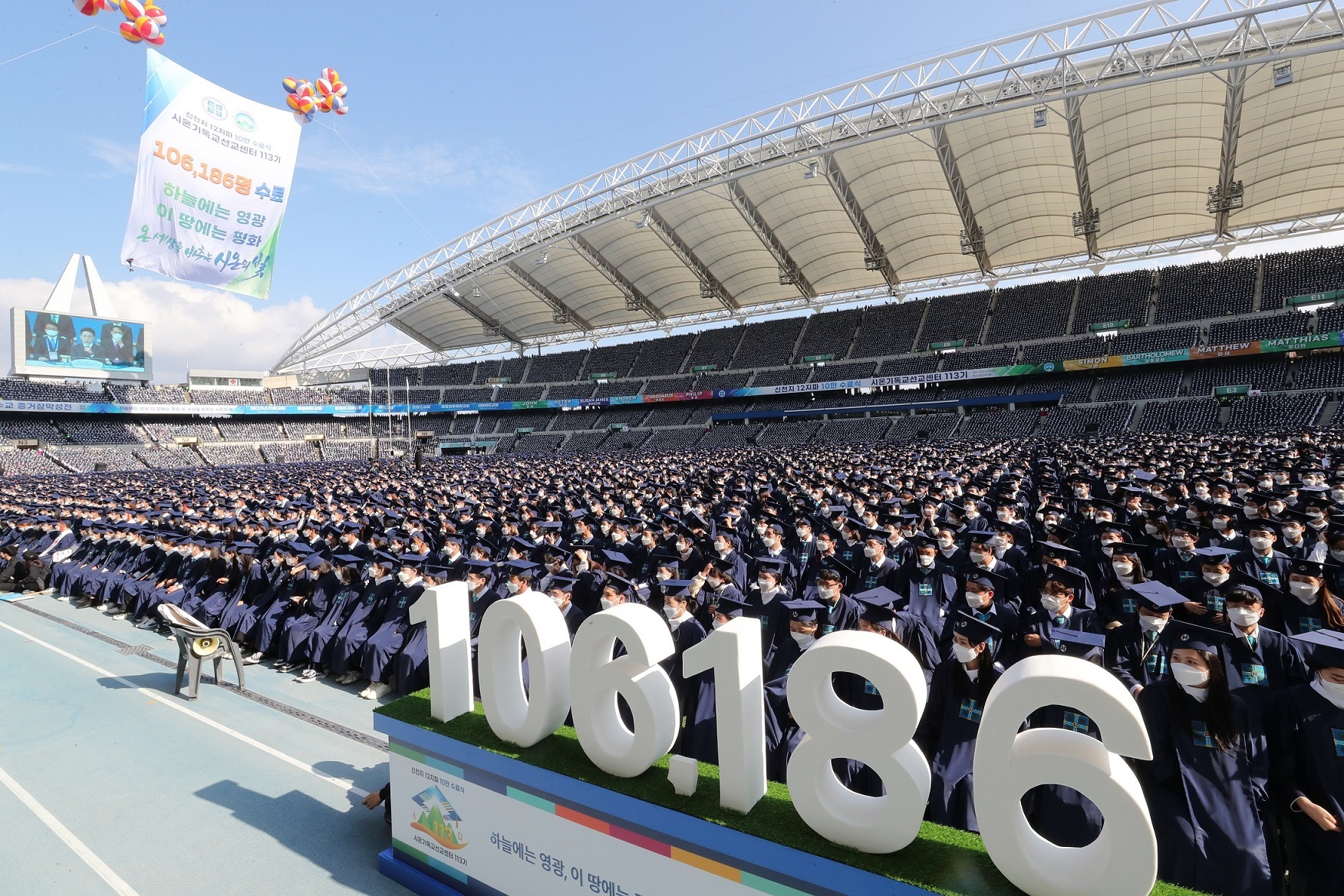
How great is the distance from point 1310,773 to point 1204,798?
52 centimetres

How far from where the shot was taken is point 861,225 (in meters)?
31.2

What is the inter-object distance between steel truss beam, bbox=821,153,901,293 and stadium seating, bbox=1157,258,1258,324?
1437 centimetres

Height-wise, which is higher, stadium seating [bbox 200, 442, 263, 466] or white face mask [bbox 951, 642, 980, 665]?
stadium seating [bbox 200, 442, 263, 466]

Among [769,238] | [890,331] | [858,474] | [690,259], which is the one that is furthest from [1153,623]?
[890,331]

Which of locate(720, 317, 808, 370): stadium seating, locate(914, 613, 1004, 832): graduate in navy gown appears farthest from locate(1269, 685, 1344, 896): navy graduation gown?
locate(720, 317, 808, 370): stadium seating

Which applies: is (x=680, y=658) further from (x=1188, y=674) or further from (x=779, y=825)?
(x=1188, y=674)

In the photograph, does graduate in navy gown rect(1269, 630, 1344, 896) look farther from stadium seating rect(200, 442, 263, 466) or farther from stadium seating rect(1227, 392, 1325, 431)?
stadium seating rect(200, 442, 263, 466)

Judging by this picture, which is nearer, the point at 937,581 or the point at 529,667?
the point at 529,667

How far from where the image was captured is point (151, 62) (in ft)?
45.1

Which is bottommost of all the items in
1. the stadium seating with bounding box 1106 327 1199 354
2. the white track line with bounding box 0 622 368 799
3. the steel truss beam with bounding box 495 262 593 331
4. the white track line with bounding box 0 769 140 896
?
the white track line with bounding box 0 769 140 896

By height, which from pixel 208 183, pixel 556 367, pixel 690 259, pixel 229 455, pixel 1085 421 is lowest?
pixel 229 455

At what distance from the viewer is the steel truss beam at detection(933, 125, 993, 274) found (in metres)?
24.7

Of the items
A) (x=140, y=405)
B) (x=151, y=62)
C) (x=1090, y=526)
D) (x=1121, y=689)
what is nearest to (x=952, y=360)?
(x=1090, y=526)

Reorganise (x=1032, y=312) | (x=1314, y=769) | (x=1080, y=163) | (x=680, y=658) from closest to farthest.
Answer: (x=1314, y=769) < (x=680, y=658) < (x=1080, y=163) < (x=1032, y=312)
